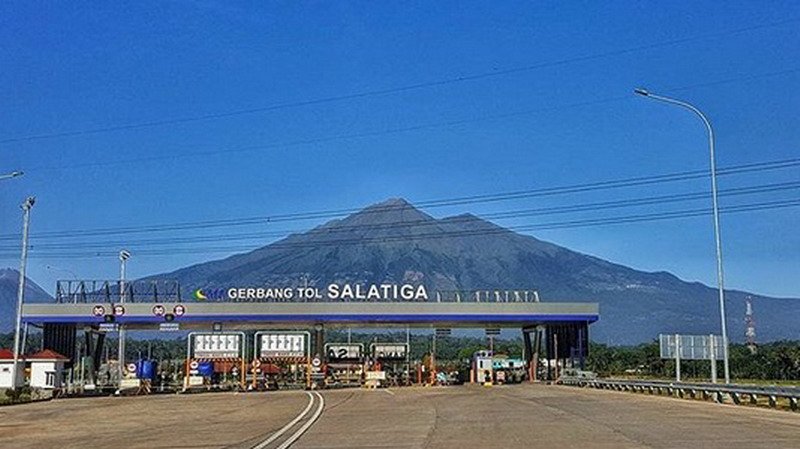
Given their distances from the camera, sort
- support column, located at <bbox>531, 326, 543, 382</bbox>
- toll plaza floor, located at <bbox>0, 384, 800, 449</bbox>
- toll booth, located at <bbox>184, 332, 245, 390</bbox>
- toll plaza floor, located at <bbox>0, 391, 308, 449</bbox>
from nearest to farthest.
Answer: toll plaza floor, located at <bbox>0, 384, 800, 449</bbox> < toll plaza floor, located at <bbox>0, 391, 308, 449</bbox> < toll booth, located at <bbox>184, 332, 245, 390</bbox> < support column, located at <bbox>531, 326, 543, 382</bbox>

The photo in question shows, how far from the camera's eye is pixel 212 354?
74125 mm

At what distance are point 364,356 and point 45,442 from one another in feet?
195

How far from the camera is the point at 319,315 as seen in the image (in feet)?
281

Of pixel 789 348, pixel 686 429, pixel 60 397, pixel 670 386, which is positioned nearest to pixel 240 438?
pixel 686 429

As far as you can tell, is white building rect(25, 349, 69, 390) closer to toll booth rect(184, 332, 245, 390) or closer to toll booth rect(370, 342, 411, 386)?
toll booth rect(184, 332, 245, 390)

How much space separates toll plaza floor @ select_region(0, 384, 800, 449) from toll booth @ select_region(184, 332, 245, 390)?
34.6 metres

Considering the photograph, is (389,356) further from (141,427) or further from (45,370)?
(141,427)

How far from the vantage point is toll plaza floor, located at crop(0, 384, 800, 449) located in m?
20.5

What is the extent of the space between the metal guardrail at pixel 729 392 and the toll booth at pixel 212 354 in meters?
30.1

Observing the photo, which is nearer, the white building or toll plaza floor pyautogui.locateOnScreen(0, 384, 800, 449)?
toll plaza floor pyautogui.locateOnScreen(0, 384, 800, 449)

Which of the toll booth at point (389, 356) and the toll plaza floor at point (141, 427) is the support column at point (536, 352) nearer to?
the toll booth at point (389, 356)

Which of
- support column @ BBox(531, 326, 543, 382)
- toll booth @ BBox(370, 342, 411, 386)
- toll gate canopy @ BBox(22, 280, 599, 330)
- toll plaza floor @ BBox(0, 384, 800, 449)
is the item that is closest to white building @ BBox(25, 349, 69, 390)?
toll gate canopy @ BBox(22, 280, 599, 330)

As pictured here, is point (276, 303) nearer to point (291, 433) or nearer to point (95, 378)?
point (95, 378)

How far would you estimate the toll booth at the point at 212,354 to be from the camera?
242ft
